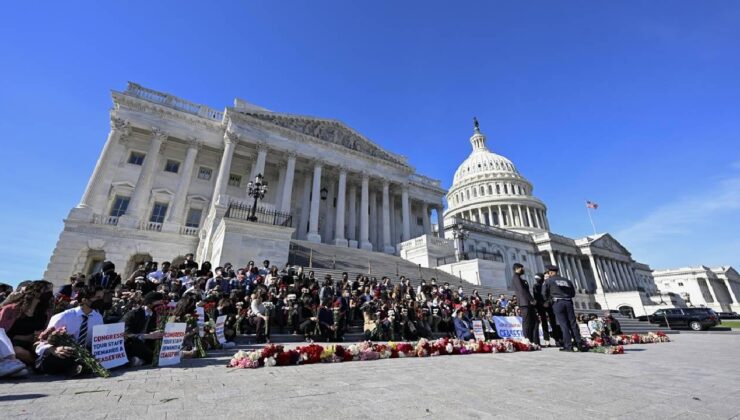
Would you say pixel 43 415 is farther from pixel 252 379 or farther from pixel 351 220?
pixel 351 220

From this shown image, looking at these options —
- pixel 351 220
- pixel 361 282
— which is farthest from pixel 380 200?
pixel 361 282

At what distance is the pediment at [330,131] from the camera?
29938 millimetres

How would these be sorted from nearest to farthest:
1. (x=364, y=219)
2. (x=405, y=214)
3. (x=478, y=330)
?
1. (x=478, y=330)
2. (x=364, y=219)
3. (x=405, y=214)

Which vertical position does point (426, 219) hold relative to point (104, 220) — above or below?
above

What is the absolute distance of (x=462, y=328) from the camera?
11.1 meters

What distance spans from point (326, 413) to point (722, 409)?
3.65 metres

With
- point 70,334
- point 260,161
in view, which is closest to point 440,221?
point 260,161

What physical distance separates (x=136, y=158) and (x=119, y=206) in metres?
5.00

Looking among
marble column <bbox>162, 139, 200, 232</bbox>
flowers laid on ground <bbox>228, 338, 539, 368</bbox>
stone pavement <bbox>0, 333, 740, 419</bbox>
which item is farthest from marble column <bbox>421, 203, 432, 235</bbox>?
stone pavement <bbox>0, 333, 740, 419</bbox>

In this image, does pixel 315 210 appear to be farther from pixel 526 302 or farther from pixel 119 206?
pixel 526 302

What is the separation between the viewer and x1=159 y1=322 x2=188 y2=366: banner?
539cm

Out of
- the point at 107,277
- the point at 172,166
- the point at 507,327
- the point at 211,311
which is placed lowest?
the point at 507,327

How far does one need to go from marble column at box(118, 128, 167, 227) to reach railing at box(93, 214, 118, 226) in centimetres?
96

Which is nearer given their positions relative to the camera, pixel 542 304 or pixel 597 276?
pixel 542 304
